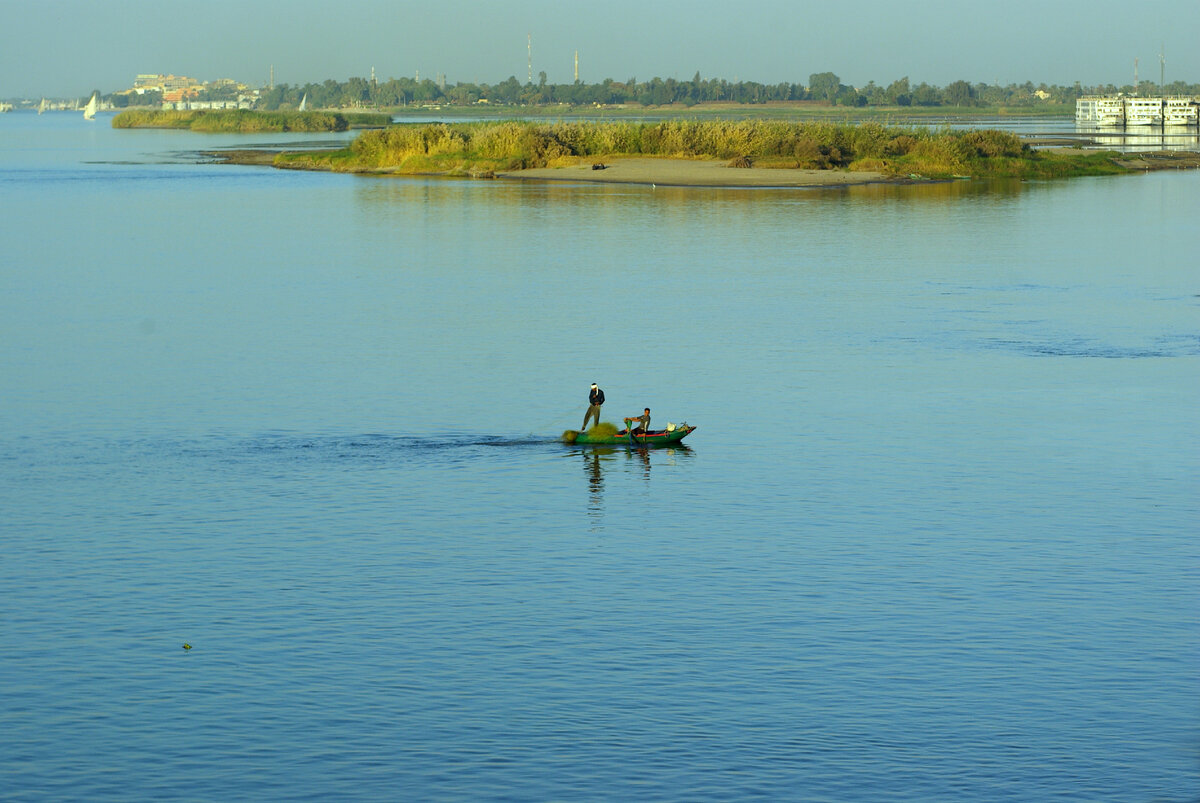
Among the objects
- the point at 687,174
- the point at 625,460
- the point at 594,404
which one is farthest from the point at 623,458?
the point at 687,174

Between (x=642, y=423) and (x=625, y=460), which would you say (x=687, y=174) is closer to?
(x=642, y=423)

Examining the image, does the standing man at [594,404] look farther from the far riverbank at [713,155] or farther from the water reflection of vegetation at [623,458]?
the far riverbank at [713,155]

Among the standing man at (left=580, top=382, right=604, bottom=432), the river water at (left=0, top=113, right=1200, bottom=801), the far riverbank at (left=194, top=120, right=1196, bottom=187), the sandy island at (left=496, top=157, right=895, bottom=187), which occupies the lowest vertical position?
the river water at (left=0, top=113, right=1200, bottom=801)

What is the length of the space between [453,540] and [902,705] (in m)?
12.9

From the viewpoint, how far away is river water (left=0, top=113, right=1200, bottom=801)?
78.7ft

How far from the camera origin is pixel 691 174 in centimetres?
15962

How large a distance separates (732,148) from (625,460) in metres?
132

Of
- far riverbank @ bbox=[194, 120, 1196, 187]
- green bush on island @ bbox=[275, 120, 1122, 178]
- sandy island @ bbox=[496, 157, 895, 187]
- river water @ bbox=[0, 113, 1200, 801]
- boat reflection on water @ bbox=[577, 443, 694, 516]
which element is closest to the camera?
river water @ bbox=[0, 113, 1200, 801]

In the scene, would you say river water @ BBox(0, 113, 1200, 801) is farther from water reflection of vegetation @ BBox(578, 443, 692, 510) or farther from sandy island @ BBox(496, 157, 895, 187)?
sandy island @ BBox(496, 157, 895, 187)

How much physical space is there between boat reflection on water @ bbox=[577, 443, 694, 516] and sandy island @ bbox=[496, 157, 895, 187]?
360ft

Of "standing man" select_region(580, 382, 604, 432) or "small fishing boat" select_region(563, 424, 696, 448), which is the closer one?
"standing man" select_region(580, 382, 604, 432)

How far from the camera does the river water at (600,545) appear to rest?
78.7 ft

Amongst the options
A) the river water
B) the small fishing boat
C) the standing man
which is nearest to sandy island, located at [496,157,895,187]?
the river water

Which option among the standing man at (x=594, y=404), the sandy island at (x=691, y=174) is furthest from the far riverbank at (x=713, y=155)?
the standing man at (x=594, y=404)
